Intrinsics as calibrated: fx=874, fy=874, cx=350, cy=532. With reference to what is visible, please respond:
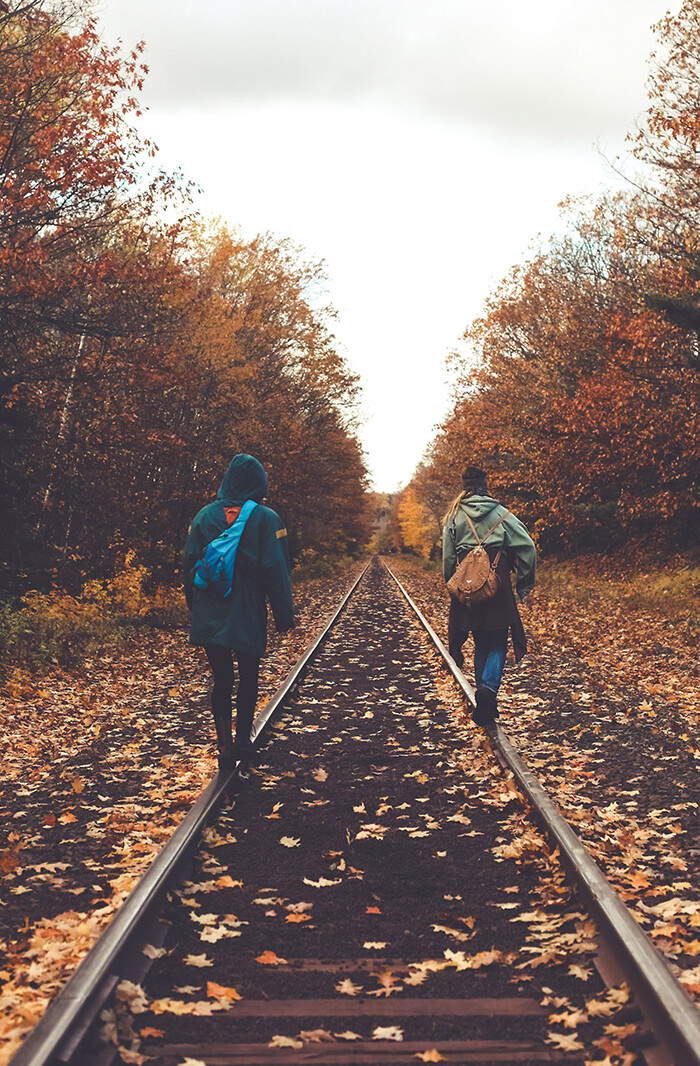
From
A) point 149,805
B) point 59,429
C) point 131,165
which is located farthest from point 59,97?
point 149,805

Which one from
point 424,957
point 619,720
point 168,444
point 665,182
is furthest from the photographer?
point 665,182

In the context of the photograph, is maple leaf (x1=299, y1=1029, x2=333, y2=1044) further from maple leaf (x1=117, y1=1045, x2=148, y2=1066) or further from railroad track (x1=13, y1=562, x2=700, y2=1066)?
maple leaf (x1=117, y1=1045, x2=148, y2=1066)

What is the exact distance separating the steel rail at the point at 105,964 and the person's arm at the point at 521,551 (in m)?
3.31

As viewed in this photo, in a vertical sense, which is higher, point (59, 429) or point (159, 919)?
point (59, 429)

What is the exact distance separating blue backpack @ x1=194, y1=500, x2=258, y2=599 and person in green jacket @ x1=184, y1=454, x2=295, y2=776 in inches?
1.7

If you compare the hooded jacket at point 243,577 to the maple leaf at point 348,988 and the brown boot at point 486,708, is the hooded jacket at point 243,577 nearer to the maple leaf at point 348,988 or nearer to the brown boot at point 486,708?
the brown boot at point 486,708

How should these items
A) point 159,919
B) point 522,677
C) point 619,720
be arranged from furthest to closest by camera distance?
point 522,677 → point 619,720 → point 159,919

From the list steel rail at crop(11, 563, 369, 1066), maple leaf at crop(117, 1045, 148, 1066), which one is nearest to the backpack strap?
steel rail at crop(11, 563, 369, 1066)

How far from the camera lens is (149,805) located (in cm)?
585

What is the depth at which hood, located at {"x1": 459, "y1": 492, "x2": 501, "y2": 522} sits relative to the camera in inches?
295

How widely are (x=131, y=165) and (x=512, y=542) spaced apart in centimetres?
1025

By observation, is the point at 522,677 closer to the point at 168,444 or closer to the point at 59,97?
the point at 168,444

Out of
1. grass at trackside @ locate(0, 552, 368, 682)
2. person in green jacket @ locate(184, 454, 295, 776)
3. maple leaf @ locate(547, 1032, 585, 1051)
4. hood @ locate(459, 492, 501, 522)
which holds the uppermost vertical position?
hood @ locate(459, 492, 501, 522)

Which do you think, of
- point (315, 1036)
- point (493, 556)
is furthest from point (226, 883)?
point (493, 556)
